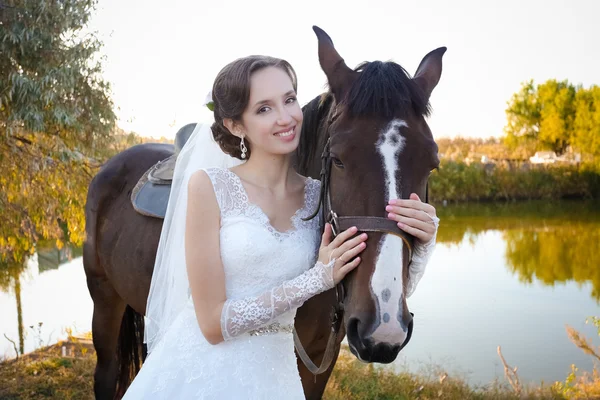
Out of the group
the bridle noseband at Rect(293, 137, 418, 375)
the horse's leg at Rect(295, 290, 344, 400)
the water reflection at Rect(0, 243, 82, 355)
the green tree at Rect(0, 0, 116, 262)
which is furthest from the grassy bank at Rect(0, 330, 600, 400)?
the bridle noseband at Rect(293, 137, 418, 375)

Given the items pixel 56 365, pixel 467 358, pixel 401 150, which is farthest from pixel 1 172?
pixel 467 358

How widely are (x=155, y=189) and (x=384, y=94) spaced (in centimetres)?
176

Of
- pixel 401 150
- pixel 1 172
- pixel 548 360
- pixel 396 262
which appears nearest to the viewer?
pixel 396 262

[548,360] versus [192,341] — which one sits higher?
[192,341]

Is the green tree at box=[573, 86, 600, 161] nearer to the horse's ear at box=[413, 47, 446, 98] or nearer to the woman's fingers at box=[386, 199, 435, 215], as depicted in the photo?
the horse's ear at box=[413, 47, 446, 98]

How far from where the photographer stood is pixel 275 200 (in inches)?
69.6

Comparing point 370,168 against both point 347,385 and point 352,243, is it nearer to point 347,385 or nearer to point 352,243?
point 352,243

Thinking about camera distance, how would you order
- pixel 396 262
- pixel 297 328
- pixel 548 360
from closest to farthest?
1. pixel 396 262
2. pixel 297 328
3. pixel 548 360

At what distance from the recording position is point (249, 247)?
1.60 m

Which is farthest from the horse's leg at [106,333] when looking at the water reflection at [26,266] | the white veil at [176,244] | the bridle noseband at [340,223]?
the water reflection at [26,266]

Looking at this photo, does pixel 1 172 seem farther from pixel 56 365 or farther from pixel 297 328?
pixel 297 328

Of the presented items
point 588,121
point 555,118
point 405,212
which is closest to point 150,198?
point 405,212

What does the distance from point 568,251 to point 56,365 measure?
1426cm

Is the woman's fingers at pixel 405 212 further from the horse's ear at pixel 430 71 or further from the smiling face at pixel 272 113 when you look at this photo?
the horse's ear at pixel 430 71
